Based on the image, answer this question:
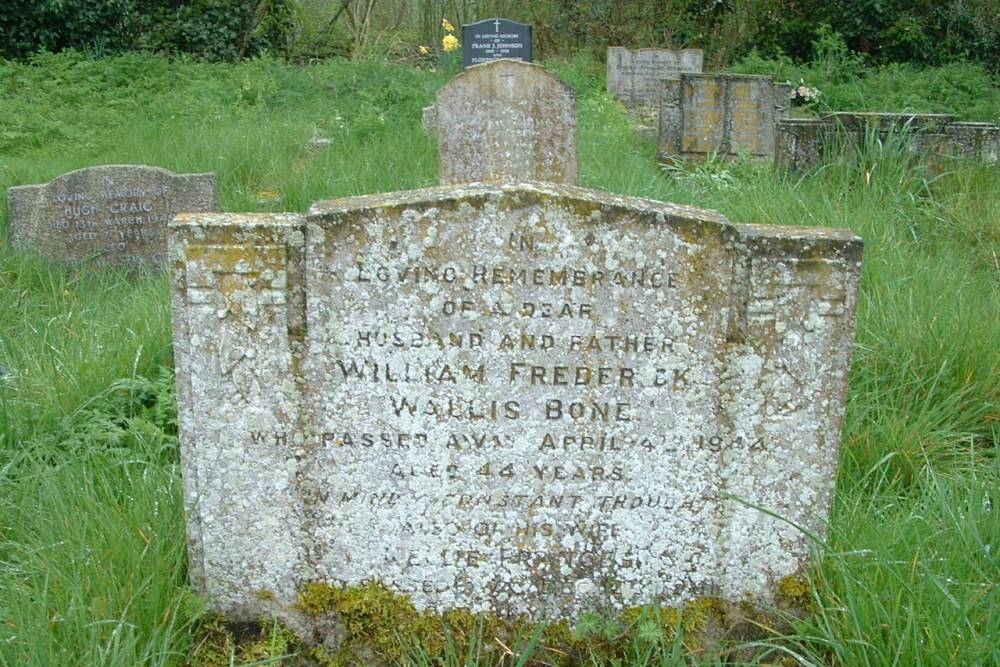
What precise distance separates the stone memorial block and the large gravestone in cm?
1344

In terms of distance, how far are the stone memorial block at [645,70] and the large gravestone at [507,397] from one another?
13.4 meters

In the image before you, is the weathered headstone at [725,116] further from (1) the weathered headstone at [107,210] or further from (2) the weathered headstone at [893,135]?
(1) the weathered headstone at [107,210]

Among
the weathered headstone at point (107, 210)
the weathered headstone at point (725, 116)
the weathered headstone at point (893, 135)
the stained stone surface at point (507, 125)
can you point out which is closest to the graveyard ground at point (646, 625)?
the weathered headstone at point (893, 135)

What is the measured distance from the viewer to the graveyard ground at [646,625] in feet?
7.66

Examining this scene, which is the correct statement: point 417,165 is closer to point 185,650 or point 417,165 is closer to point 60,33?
point 185,650

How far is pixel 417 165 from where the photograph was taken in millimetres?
7559

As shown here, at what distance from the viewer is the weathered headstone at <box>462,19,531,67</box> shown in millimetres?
11570

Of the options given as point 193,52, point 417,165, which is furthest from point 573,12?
point 417,165

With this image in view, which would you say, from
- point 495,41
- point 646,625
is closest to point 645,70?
point 495,41

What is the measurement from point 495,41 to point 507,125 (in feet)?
17.2

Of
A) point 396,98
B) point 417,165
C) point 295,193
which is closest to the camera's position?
point 295,193

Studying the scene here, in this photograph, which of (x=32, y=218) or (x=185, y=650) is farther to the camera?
(x=32, y=218)

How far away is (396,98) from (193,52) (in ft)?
21.7

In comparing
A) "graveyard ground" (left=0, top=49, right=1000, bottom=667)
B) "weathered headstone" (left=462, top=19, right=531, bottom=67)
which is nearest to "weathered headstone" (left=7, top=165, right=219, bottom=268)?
"graveyard ground" (left=0, top=49, right=1000, bottom=667)
